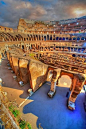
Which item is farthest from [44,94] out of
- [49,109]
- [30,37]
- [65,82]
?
[30,37]

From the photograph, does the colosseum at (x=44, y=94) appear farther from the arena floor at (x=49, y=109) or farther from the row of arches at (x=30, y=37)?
the row of arches at (x=30, y=37)

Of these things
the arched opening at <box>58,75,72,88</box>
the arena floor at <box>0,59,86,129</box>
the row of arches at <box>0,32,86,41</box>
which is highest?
the row of arches at <box>0,32,86,41</box>

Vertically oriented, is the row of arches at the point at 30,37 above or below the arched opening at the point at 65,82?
above

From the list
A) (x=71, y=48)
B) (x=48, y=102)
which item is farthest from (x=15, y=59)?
(x=71, y=48)

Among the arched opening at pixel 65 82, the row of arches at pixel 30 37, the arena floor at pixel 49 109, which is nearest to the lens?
the arena floor at pixel 49 109

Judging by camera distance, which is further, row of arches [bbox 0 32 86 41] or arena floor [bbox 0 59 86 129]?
row of arches [bbox 0 32 86 41]

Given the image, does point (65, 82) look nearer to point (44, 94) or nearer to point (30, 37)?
point (44, 94)

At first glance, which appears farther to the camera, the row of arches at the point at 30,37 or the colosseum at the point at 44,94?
the row of arches at the point at 30,37

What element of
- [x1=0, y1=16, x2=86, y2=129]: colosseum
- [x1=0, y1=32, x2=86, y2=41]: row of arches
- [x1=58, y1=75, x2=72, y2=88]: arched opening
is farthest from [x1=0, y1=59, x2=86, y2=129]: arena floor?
[x1=0, y1=32, x2=86, y2=41]: row of arches

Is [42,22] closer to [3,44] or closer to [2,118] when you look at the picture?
[3,44]

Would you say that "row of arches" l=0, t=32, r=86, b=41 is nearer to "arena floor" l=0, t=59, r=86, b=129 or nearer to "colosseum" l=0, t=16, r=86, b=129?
"colosseum" l=0, t=16, r=86, b=129

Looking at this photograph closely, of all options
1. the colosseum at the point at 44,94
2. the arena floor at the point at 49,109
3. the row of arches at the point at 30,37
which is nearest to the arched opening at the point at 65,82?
the colosseum at the point at 44,94

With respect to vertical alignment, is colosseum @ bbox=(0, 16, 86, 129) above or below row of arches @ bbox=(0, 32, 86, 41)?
below

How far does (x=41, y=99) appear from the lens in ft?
25.5
